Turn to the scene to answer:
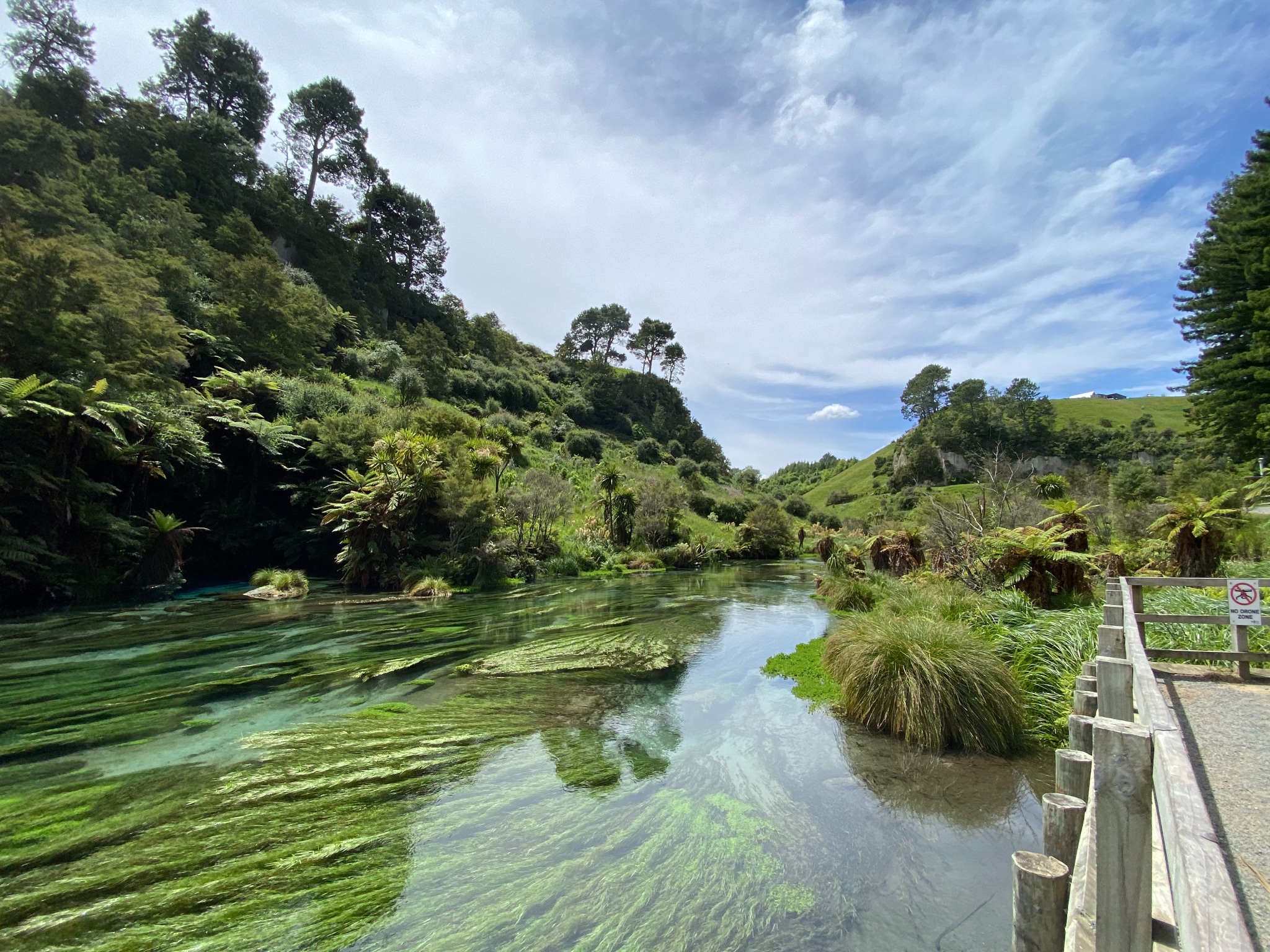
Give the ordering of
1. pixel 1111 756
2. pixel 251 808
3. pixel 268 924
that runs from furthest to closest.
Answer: pixel 251 808 < pixel 268 924 < pixel 1111 756

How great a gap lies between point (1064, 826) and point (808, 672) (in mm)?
7461

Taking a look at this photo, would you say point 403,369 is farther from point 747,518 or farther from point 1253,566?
point 1253,566

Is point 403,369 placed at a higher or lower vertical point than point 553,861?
higher

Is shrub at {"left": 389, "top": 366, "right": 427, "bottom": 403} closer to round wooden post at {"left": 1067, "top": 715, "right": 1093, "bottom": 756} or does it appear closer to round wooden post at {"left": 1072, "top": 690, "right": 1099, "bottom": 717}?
round wooden post at {"left": 1072, "top": 690, "right": 1099, "bottom": 717}

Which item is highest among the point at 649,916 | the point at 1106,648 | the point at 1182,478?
the point at 1182,478

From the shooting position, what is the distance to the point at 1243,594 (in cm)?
486

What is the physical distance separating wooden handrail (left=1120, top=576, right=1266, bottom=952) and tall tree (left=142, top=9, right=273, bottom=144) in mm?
60542

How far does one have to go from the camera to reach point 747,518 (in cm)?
4050

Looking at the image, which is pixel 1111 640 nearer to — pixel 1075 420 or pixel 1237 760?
pixel 1237 760

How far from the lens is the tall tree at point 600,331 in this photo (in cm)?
7894

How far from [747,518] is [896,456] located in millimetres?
49207

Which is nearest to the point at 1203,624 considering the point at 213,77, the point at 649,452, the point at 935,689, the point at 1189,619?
the point at 1189,619

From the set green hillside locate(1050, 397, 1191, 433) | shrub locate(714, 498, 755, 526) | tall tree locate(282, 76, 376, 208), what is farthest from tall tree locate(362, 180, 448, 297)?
green hillside locate(1050, 397, 1191, 433)

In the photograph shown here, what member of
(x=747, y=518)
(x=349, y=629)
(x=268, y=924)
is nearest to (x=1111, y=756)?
(x=268, y=924)
